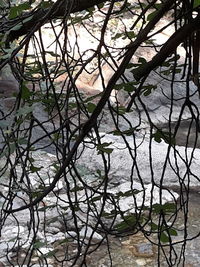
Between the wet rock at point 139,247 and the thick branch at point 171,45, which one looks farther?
the wet rock at point 139,247

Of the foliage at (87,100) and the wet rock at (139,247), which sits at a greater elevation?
the wet rock at (139,247)

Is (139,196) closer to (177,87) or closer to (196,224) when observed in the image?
(196,224)

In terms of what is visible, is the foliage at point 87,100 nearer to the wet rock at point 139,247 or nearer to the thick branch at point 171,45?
the thick branch at point 171,45

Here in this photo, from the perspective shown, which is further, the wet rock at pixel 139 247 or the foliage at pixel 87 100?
the wet rock at pixel 139 247

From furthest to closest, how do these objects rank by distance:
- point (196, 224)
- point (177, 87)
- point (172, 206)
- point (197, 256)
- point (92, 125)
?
point (177, 87), point (196, 224), point (197, 256), point (172, 206), point (92, 125)

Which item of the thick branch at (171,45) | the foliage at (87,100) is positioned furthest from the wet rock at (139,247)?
the thick branch at (171,45)

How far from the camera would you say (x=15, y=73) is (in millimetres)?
1113

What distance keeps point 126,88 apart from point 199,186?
326 cm

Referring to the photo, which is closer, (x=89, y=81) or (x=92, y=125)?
(x=92, y=125)

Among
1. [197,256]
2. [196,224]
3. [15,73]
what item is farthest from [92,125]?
[196,224]

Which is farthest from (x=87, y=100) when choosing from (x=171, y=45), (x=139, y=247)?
(x=139, y=247)

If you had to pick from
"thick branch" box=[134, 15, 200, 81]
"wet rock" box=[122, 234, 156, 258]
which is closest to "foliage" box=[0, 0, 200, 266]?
"thick branch" box=[134, 15, 200, 81]

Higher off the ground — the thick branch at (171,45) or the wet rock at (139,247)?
the wet rock at (139,247)

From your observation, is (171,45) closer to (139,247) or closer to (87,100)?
(87,100)
